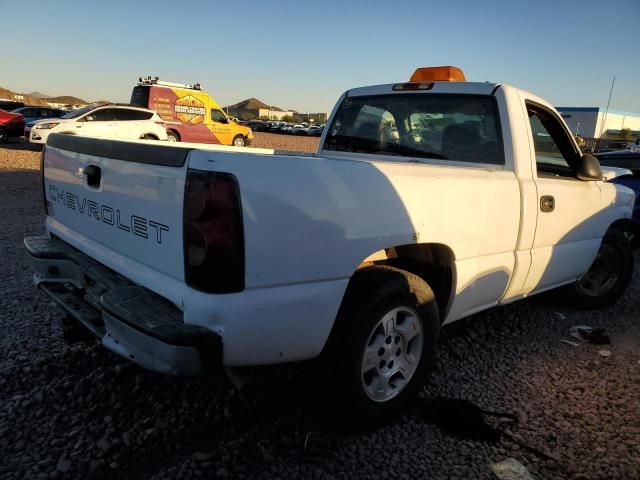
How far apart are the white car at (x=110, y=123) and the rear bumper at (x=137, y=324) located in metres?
13.0

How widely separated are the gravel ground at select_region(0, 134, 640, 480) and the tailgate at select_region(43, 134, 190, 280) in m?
0.85

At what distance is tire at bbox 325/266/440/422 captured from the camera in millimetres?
2301

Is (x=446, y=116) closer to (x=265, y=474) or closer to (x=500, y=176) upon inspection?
(x=500, y=176)

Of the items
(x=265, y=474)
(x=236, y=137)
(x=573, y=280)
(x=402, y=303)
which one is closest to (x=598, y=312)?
(x=573, y=280)

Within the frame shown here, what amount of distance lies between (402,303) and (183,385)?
1.45 metres

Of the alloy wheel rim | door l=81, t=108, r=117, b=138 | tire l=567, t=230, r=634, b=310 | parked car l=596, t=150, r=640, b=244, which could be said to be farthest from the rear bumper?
door l=81, t=108, r=117, b=138

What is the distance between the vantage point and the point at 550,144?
386 centimetres

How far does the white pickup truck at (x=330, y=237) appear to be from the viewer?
1891mm

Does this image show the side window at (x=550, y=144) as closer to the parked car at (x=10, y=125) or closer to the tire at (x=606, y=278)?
the tire at (x=606, y=278)

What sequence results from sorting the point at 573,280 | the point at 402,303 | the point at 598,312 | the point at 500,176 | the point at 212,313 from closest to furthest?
the point at 212,313 < the point at 402,303 < the point at 500,176 < the point at 573,280 < the point at 598,312

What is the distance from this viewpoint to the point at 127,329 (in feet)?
6.42

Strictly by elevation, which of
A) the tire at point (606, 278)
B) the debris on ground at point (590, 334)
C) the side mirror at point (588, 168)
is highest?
the side mirror at point (588, 168)

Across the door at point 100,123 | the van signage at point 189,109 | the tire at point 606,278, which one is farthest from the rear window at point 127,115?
the tire at point 606,278

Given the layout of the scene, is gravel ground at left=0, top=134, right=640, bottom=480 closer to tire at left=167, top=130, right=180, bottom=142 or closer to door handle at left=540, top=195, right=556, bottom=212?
door handle at left=540, top=195, right=556, bottom=212
